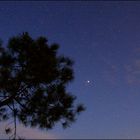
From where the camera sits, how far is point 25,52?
12945 millimetres

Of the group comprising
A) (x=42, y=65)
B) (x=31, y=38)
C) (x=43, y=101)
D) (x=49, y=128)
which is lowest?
(x=49, y=128)

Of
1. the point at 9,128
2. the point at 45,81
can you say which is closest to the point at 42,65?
the point at 45,81

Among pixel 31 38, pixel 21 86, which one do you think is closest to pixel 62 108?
pixel 21 86

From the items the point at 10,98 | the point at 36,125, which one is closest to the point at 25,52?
the point at 10,98

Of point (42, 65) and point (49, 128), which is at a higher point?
point (42, 65)

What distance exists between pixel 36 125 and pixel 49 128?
53cm

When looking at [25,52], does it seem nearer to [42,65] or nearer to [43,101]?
[42,65]

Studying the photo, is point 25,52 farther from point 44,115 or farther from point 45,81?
point 44,115

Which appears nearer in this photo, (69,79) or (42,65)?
(42,65)

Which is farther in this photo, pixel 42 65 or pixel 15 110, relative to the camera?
pixel 15 110

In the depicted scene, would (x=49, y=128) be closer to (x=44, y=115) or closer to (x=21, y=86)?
(x=44, y=115)

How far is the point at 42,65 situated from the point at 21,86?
1.20 m

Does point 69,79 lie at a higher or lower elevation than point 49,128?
higher

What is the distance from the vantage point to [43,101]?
13039 mm
